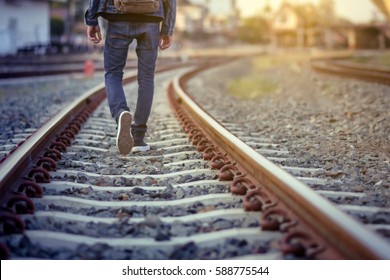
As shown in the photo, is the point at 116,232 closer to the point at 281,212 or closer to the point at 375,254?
the point at 281,212

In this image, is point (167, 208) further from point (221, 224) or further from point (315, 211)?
point (315, 211)

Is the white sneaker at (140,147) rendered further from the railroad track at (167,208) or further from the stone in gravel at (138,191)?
the stone in gravel at (138,191)

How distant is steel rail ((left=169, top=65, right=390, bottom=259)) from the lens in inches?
82.0

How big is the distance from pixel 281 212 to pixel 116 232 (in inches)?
30.3

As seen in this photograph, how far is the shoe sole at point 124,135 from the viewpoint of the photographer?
4.75m

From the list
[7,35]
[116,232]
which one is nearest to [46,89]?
[116,232]

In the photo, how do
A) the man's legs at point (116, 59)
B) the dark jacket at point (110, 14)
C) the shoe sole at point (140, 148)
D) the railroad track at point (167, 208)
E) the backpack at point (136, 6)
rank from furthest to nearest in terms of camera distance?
the shoe sole at point (140, 148), the man's legs at point (116, 59), the dark jacket at point (110, 14), the backpack at point (136, 6), the railroad track at point (167, 208)

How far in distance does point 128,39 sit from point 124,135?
2.50 feet

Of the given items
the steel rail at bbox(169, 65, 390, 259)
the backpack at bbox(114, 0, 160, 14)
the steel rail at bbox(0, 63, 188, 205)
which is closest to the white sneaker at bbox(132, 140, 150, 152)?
the steel rail at bbox(0, 63, 188, 205)

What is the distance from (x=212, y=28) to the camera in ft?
362

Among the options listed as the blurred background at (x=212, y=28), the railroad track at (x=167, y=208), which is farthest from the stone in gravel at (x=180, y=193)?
the blurred background at (x=212, y=28)

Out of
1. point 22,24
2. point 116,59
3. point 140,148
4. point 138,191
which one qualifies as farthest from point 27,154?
point 22,24

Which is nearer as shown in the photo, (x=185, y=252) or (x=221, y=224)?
(x=185, y=252)

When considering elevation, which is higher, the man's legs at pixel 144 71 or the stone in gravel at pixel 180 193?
the man's legs at pixel 144 71
